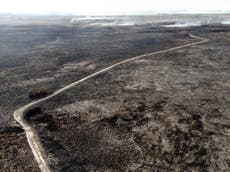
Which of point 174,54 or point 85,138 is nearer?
point 85,138

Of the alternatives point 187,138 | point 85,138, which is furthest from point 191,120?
point 85,138

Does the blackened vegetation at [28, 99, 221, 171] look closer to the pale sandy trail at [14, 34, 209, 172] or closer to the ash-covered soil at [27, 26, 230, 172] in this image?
the ash-covered soil at [27, 26, 230, 172]

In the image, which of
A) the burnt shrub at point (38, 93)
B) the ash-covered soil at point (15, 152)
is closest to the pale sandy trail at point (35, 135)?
the ash-covered soil at point (15, 152)

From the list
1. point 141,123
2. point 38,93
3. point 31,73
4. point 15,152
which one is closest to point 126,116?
point 141,123

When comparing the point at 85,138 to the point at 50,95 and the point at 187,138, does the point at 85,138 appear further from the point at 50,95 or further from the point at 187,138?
the point at 50,95

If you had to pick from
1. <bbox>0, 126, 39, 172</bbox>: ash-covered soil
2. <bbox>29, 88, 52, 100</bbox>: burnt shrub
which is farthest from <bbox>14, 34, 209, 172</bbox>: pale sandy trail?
<bbox>29, 88, 52, 100</bbox>: burnt shrub

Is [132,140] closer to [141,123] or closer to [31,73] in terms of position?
[141,123]
